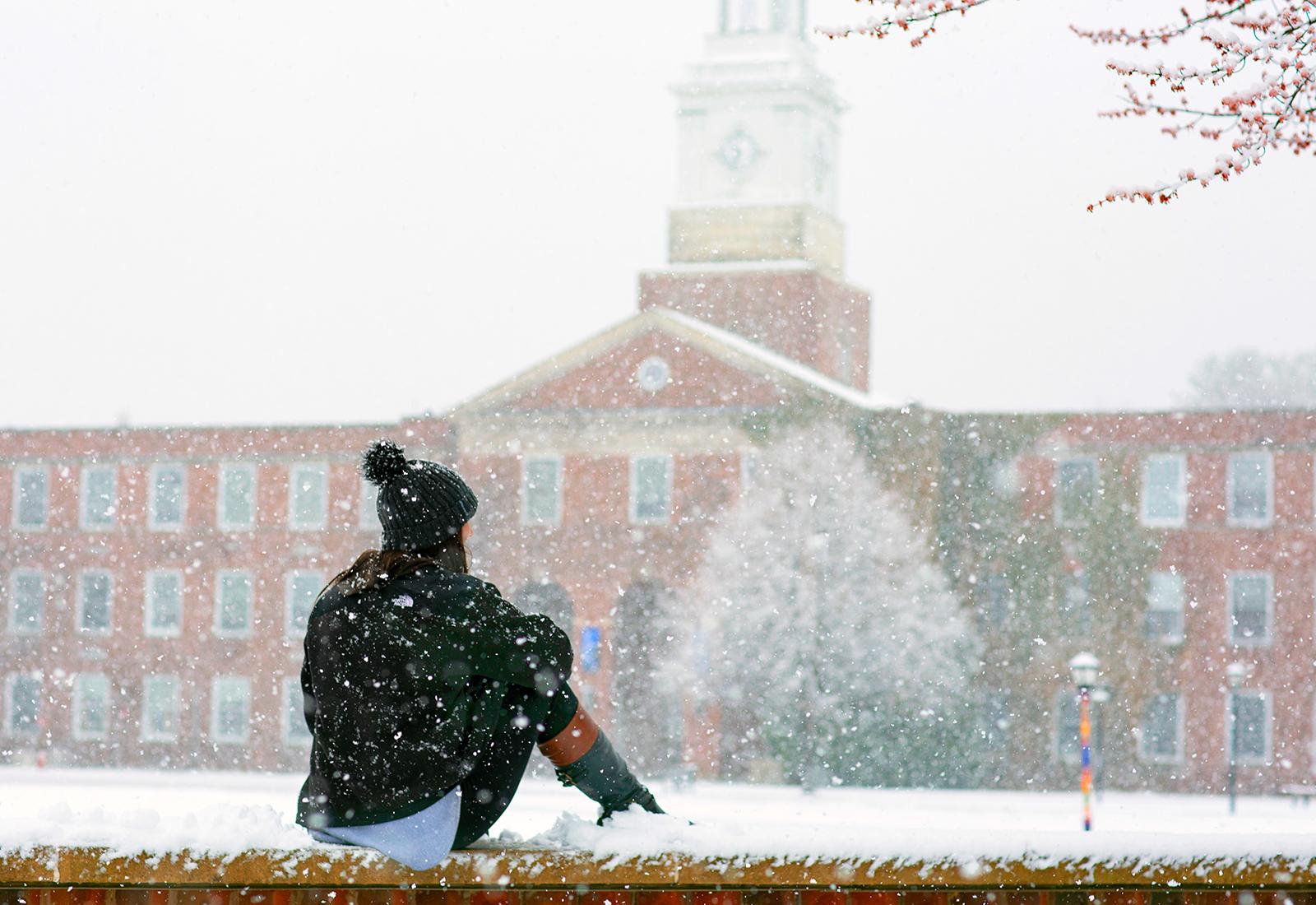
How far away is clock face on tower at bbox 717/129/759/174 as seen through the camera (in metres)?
51.6

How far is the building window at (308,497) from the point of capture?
4638 cm

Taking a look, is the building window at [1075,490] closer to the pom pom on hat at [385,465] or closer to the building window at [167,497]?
the building window at [167,497]

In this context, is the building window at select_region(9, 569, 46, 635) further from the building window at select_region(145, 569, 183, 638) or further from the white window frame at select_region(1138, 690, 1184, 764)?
the white window frame at select_region(1138, 690, 1184, 764)

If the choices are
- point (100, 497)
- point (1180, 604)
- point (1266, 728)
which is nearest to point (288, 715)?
point (100, 497)

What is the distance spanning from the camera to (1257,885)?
16.2 ft

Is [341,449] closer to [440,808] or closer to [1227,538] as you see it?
[1227,538]

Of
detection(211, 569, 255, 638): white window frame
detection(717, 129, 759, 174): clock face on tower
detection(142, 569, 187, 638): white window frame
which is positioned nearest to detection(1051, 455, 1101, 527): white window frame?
detection(717, 129, 759, 174): clock face on tower

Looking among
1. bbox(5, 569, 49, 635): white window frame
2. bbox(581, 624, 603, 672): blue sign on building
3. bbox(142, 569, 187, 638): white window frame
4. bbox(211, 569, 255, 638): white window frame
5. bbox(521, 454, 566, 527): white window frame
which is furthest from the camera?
bbox(5, 569, 49, 635): white window frame

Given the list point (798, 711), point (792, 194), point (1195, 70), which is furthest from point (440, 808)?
point (792, 194)

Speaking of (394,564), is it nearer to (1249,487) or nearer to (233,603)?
(1249,487)

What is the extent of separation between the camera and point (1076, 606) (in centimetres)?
4200

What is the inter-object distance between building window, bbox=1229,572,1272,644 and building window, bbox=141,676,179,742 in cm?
2375

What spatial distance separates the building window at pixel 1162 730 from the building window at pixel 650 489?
36.3 ft

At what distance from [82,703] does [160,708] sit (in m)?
1.95
